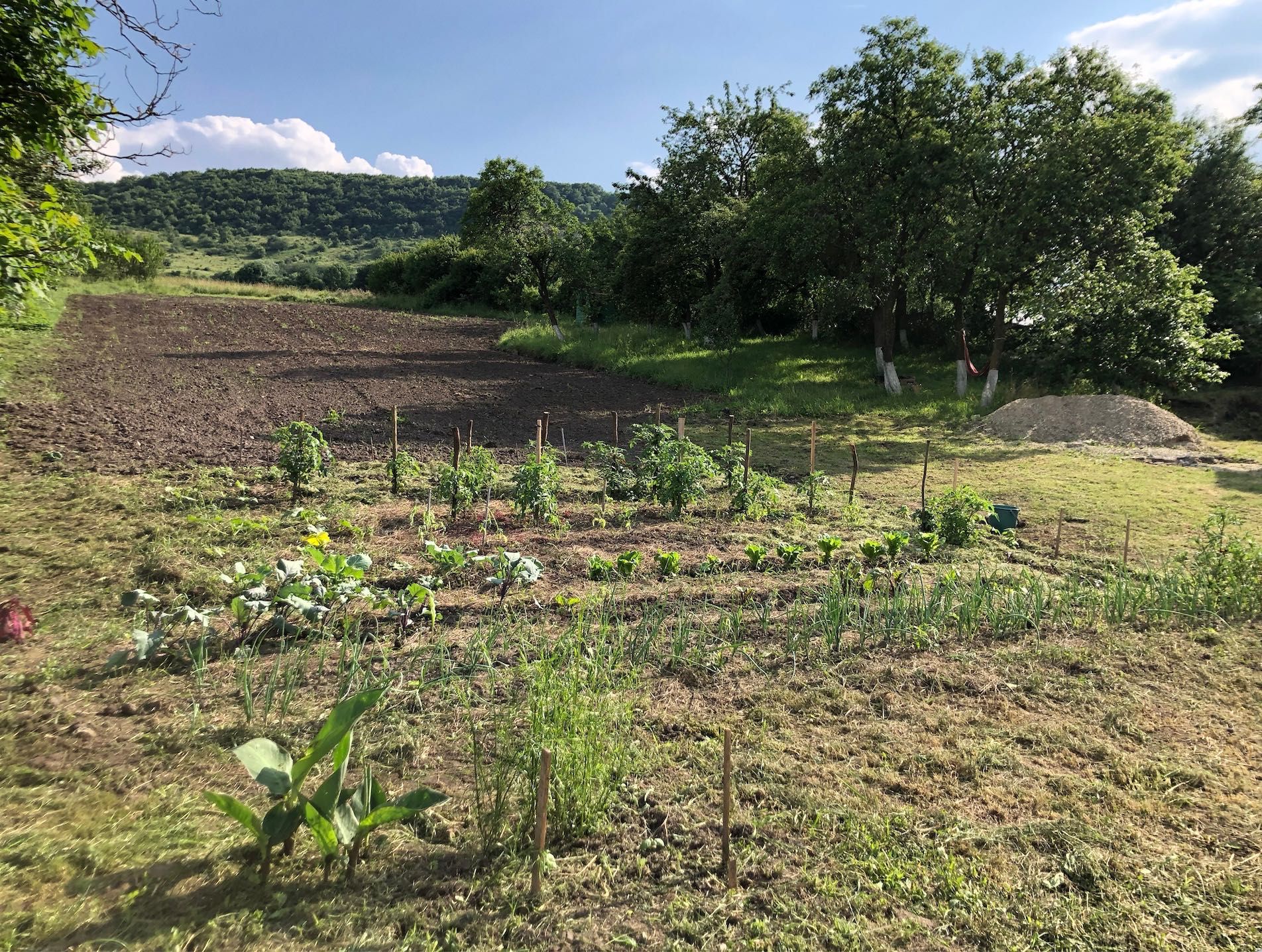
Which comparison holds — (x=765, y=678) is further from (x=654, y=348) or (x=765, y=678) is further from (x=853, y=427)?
(x=654, y=348)

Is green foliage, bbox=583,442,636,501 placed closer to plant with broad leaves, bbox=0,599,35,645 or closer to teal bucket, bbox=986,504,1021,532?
teal bucket, bbox=986,504,1021,532

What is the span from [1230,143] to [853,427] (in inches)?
548

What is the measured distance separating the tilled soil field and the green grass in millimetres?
951

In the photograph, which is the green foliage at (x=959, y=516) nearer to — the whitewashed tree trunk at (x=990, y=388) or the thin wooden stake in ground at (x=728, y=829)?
the thin wooden stake in ground at (x=728, y=829)

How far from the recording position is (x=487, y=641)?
3.72 m

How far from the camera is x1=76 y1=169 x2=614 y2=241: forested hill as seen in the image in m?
83.3

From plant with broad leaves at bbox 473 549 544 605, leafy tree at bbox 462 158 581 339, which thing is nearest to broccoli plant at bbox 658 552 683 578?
plant with broad leaves at bbox 473 549 544 605

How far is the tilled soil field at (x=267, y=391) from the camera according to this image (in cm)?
872

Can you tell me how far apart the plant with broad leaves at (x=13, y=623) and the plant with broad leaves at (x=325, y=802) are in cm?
236

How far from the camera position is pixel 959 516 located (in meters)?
6.14

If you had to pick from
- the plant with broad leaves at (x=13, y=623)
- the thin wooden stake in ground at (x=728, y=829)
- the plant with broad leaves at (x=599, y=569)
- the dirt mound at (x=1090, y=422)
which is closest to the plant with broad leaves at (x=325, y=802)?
the thin wooden stake in ground at (x=728, y=829)

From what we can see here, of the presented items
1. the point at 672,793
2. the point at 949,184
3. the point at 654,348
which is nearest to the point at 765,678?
the point at 672,793

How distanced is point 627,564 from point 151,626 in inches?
113

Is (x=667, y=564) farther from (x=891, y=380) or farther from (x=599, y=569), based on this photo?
(x=891, y=380)
